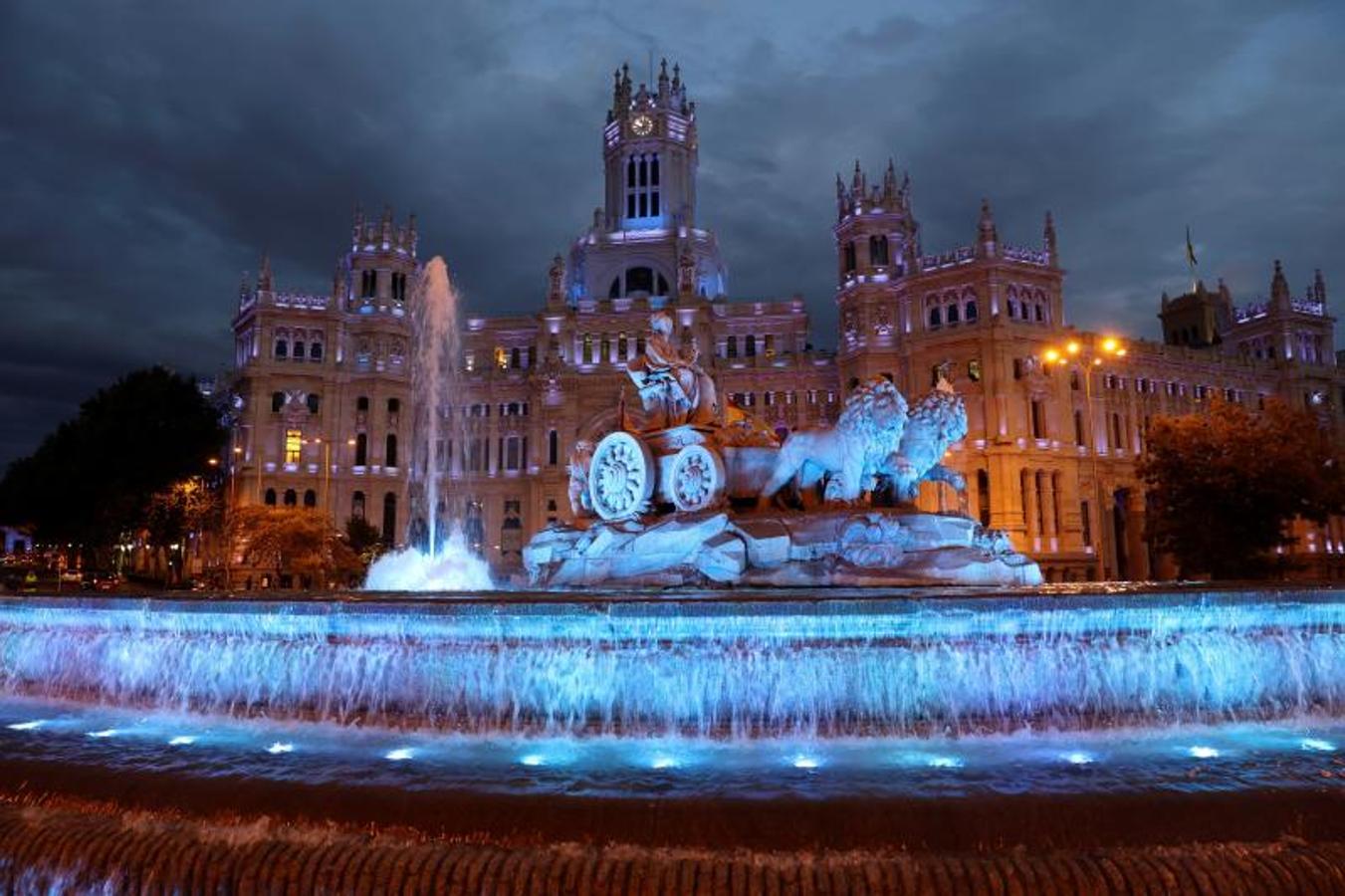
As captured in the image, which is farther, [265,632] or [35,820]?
[265,632]

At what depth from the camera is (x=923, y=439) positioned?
16.9 m

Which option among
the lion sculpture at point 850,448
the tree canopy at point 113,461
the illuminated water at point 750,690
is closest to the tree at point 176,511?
the tree canopy at point 113,461

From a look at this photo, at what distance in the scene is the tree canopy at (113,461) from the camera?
5100cm

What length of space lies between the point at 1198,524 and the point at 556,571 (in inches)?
1338

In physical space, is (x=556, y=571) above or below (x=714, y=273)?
below

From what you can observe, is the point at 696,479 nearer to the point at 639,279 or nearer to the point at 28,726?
the point at 28,726

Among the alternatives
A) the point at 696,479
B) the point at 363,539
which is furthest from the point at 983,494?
the point at 696,479

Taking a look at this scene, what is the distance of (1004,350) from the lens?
201ft

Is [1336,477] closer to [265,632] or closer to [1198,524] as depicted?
[1198,524]

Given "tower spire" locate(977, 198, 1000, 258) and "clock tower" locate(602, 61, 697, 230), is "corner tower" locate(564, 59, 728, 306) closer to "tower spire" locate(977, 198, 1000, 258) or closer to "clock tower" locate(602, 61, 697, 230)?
"clock tower" locate(602, 61, 697, 230)

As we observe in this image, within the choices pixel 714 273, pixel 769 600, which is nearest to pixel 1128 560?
pixel 714 273

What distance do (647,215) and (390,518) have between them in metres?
39.1

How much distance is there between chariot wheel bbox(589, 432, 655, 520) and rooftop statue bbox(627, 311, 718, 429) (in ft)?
3.08

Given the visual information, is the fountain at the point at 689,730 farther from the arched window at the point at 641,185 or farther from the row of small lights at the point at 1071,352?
the arched window at the point at 641,185
